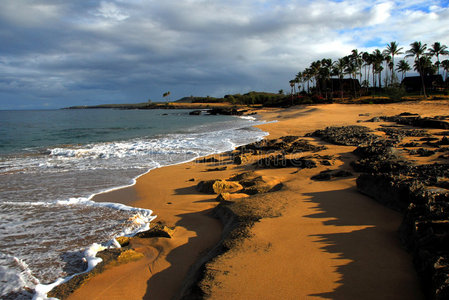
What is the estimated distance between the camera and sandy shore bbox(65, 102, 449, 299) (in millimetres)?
3088

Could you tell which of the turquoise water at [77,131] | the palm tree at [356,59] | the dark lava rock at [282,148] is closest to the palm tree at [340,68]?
the palm tree at [356,59]

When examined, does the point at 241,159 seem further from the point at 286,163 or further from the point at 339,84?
the point at 339,84

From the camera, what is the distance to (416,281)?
119 inches

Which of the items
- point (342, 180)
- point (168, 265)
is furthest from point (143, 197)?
point (342, 180)

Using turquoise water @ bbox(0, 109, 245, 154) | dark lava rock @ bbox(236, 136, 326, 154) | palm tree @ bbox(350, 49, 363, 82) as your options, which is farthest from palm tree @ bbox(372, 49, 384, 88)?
dark lava rock @ bbox(236, 136, 326, 154)

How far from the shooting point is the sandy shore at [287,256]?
10.1ft

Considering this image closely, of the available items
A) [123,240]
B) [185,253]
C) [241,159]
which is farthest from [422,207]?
[241,159]

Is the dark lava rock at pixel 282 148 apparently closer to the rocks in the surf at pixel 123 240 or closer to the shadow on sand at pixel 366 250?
the shadow on sand at pixel 366 250

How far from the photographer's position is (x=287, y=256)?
373cm

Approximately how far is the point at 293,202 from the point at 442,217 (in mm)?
2531

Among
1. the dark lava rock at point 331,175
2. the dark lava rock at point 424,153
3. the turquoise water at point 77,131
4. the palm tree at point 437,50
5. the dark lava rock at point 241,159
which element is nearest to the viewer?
the dark lava rock at point 331,175

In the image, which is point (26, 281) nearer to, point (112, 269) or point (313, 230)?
point (112, 269)

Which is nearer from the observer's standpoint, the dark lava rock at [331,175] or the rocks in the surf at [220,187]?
the rocks in the surf at [220,187]

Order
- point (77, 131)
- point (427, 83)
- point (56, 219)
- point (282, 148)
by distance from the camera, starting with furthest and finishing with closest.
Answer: point (427, 83) < point (77, 131) < point (282, 148) < point (56, 219)
